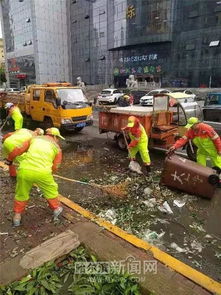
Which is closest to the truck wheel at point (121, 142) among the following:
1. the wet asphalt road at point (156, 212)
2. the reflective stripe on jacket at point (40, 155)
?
the wet asphalt road at point (156, 212)

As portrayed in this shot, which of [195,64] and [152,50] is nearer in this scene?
[195,64]

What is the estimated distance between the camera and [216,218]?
4.48 meters

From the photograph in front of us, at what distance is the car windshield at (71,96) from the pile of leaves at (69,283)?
780cm

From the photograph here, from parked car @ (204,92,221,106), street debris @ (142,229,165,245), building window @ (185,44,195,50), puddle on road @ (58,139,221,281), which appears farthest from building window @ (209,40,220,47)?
street debris @ (142,229,165,245)

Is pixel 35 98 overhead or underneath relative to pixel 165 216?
overhead

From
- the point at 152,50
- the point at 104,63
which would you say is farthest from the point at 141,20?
the point at 104,63

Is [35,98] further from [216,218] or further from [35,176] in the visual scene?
[216,218]

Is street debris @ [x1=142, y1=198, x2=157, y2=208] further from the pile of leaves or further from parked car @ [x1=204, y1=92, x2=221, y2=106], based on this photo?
parked car @ [x1=204, y1=92, x2=221, y2=106]

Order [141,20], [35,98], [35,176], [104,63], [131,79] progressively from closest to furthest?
[35,176] < [35,98] < [131,79] < [141,20] < [104,63]

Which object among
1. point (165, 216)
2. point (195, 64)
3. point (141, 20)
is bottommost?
point (165, 216)

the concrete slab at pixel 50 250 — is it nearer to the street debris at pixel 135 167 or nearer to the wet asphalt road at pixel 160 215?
the wet asphalt road at pixel 160 215

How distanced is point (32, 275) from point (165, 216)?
2418 mm

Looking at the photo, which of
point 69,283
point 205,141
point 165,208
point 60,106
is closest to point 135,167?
point 205,141

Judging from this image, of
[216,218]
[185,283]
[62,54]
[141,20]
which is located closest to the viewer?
[185,283]
